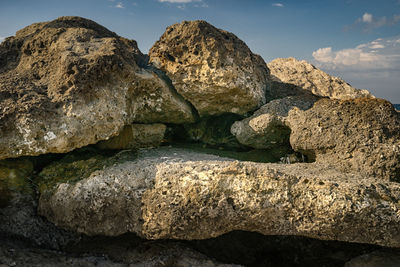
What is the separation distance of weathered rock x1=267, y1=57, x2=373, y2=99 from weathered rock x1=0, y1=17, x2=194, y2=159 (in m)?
3.77

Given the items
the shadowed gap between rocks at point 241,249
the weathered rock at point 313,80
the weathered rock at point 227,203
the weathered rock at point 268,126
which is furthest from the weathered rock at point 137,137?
the weathered rock at point 313,80

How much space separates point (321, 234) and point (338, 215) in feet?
1.15

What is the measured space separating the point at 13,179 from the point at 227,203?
3.40 meters

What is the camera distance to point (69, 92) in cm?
423

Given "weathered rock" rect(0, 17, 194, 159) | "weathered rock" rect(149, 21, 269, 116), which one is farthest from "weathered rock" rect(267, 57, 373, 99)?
"weathered rock" rect(0, 17, 194, 159)

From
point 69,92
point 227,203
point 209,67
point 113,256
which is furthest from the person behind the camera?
point 209,67

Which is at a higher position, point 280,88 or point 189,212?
point 280,88

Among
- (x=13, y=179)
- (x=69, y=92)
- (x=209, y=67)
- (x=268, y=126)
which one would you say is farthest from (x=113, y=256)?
(x=209, y=67)

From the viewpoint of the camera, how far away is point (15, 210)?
14.3ft

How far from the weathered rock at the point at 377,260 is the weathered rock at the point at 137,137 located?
12.3 feet

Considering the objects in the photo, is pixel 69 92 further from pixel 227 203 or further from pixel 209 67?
pixel 227 203

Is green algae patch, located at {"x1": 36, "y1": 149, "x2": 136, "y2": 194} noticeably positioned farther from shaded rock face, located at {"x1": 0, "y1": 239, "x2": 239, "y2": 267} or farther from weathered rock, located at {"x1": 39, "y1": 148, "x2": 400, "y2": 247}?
Result: shaded rock face, located at {"x1": 0, "y1": 239, "x2": 239, "y2": 267}

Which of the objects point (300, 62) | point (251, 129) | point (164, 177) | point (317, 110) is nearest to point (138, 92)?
point (164, 177)

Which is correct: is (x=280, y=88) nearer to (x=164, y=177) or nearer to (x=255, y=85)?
(x=255, y=85)
